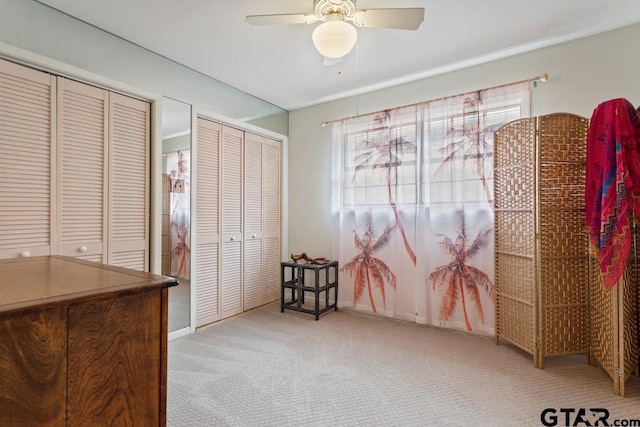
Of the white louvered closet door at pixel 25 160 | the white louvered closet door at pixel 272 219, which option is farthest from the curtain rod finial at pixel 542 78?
the white louvered closet door at pixel 25 160

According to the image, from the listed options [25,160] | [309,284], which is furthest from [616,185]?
[25,160]

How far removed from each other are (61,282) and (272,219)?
122 inches

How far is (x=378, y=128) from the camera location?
11.7 feet

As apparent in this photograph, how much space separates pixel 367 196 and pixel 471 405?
2.17m

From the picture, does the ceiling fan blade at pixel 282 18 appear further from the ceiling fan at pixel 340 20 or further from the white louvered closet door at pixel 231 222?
the white louvered closet door at pixel 231 222

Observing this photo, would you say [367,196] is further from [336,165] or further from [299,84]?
[299,84]

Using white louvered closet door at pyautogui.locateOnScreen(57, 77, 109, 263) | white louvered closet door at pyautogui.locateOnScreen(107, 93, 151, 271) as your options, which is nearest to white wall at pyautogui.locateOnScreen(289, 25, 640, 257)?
white louvered closet door at pyautogui.locateOnScreen(107, 93, 151, 271)

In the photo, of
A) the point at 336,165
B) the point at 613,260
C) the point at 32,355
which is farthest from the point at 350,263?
the point at 32,355

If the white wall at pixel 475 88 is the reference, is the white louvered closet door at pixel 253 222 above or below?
below

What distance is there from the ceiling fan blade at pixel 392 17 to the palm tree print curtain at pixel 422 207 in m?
1.39

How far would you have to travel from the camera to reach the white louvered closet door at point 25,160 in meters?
2.06

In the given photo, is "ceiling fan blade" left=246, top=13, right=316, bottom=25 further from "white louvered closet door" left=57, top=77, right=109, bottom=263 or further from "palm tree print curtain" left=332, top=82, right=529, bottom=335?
"palm tree print curtain" left=332, top=82, right=529, bottom=335

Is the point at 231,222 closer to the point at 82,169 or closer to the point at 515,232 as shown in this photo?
the point at 82,169

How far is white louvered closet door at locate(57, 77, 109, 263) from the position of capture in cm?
232
